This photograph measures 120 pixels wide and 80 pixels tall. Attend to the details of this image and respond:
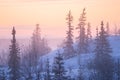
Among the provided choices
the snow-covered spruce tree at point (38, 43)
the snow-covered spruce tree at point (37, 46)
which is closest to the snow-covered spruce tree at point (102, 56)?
the snow-covered spruce tree at point (37, 46)

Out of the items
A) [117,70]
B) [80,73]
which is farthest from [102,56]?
[80,73]

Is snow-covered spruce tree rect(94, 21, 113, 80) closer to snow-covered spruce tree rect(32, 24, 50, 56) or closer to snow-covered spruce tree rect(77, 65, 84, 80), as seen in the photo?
snow-covered spruce tree rect(77, 65, 84, 80)

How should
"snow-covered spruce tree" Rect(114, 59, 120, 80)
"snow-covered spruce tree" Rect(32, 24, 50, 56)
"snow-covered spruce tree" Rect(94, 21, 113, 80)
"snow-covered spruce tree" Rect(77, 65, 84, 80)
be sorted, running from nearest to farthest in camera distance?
"snow-covered spruce tree" Rect(94, 21, 113, 80), "snow-covered spruce tree" Rect(77, 65, 84, 80), "snow-covered spruce tree" Rect(114, 59, 120, 80), "snow-covered spruce tree" Rect(32, 24, 50, 56)

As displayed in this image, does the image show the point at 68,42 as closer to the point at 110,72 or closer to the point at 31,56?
the point at 31,56

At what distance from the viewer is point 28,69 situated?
115 metres

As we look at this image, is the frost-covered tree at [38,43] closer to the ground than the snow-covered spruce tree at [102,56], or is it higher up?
higher up

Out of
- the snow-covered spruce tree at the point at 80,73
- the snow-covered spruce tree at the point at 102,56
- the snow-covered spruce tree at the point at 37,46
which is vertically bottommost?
the snow-covered spruce tree at the point at 80,73

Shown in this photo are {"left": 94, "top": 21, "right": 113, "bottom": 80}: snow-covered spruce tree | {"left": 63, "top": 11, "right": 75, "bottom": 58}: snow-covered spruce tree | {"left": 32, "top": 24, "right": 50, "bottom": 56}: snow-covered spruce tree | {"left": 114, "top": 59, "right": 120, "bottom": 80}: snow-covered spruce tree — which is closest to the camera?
{"left": 94, "top": 21, "right": 113, "bottom": 80}: snow-covered spruce tree

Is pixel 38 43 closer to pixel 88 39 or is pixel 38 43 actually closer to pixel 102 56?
pixel 88 39

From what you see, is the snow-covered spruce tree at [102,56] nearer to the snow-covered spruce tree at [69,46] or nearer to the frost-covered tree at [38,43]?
the snow-covered spruce tree at [69,46]

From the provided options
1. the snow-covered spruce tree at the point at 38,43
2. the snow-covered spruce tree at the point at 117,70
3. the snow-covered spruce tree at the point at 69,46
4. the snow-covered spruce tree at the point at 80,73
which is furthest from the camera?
the snow-covered spruce tree at the point at 38,43

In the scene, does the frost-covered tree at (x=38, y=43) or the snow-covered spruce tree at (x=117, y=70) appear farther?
the frost-covered tree at (x=38, y=43)

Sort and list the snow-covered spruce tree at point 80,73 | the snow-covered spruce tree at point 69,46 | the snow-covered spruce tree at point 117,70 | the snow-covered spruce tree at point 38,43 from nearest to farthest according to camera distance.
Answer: the snow-covered spruce tree at point 80,73, the snow-covered spruce tree at point 117,70, the snow-covered spruce tree at point 69,46, the snow-covered spruce tree at point 38,43

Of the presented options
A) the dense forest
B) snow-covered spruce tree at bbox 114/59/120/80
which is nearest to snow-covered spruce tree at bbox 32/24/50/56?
the dense forest
